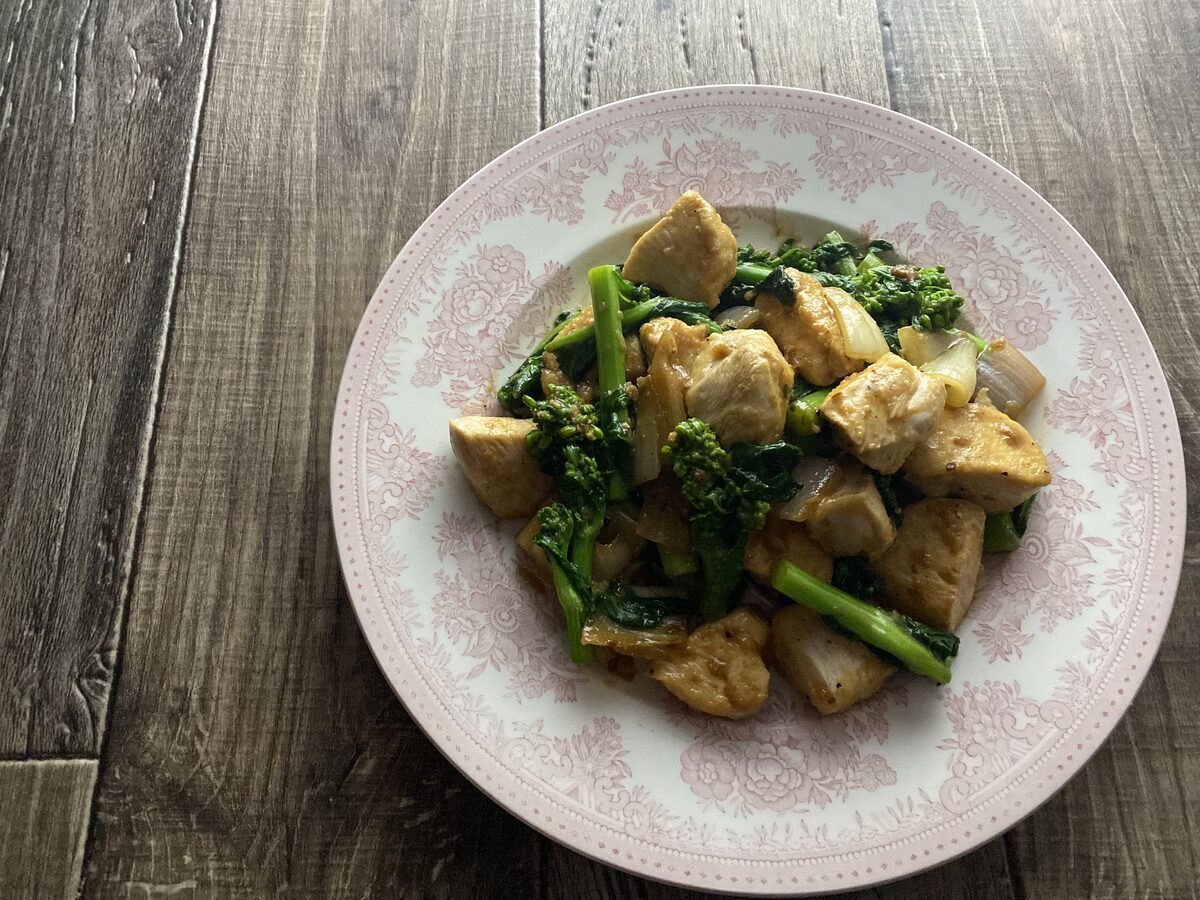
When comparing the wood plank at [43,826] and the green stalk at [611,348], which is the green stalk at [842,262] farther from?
the wood plank at [43,826]

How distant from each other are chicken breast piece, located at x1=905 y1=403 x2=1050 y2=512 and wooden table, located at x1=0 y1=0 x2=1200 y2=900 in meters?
1.00

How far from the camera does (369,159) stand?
389 cm

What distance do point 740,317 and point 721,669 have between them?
1.20 m

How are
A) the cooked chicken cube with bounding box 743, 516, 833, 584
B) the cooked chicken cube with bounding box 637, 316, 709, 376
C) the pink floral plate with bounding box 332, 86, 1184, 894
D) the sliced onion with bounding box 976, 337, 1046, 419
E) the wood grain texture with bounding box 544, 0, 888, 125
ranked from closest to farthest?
the pink floral plate with bounding box 332, 86, 1184, 894, the cooked chicken cube with bounding box 743, 516, 833, 584, the cooked chicken cube with bounding box 637, 316, 709, 376, the sliced onion with bounding box 976, 337, 1046, 419, the wood grain texture with bounding box 544, 0, 888, 125

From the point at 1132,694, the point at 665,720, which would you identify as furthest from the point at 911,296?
the point at 665,720

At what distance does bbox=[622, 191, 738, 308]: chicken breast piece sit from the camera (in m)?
2.94

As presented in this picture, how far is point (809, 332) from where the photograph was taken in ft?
9.37

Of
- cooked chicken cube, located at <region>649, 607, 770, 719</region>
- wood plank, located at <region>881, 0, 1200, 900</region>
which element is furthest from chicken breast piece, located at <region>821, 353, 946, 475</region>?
wood plank, located at <region>881, 0, 1200, 900</region>

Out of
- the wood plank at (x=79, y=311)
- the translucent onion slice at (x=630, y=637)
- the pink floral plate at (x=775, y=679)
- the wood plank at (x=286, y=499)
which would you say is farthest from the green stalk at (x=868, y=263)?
the wood plank at (x=79, y=311)

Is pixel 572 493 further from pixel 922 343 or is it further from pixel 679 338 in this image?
pixel 922 343

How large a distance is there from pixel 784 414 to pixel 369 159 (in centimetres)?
230

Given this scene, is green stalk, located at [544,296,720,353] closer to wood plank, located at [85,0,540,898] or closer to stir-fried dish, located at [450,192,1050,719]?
stir-fried dish, located at [450,192,1050,719]

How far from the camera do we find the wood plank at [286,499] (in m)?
2.83

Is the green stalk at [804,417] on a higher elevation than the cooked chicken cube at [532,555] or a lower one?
higher
